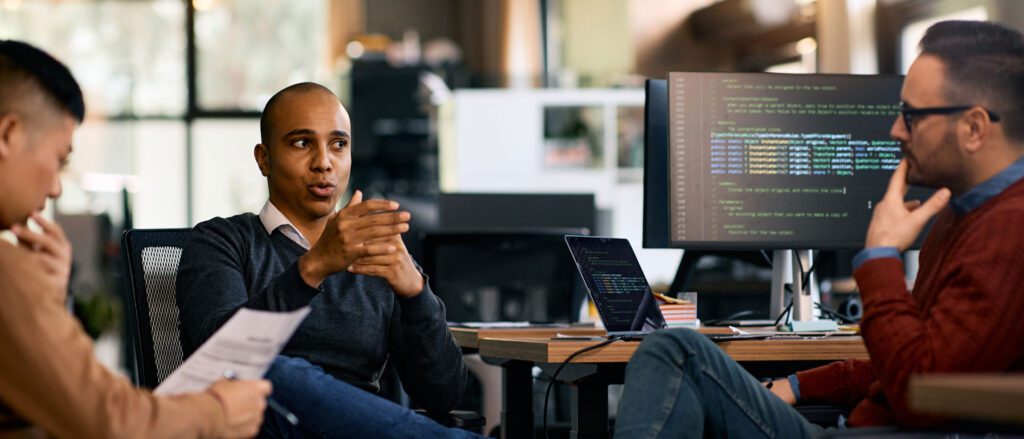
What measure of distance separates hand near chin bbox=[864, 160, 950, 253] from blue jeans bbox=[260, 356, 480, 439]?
695 millimetres

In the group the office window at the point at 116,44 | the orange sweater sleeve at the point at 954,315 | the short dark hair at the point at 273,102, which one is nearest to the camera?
the orange sweater sleeve at the point at 954,315

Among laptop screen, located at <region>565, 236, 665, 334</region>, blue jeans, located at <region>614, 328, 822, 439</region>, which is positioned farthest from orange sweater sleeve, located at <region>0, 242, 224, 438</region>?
laptop screen, located at <region>565, 236, 665, 334</region>

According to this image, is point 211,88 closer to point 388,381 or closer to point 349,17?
point 349,17

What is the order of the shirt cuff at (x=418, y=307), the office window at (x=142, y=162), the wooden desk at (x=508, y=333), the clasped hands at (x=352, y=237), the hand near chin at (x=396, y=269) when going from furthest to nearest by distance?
the office window at (x=142, y=162)
the wooden desk at (x=508, y=333)
the shirt cuff at (x=418, y=307)
the hand near chin at (x=396, y=269)
the clasped hands at (x=352, y=237)

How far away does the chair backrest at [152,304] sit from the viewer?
242 cm

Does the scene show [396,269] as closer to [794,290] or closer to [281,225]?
[281,225]

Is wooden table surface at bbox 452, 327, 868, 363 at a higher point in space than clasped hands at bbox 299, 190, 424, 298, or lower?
lower

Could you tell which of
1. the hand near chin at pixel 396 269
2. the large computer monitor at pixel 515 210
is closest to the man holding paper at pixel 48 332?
the hand near chin at pixel 396 269

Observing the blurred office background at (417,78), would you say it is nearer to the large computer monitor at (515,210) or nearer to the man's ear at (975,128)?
the large computer monitor at (515,210)

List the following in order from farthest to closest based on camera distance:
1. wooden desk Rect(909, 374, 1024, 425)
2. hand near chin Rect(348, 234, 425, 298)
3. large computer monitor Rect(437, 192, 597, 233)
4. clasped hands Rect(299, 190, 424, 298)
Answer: large computer monitor Rect(437, 192, 597, 233)
hand near chin Rect(348, 234, 425, 298)
clasped hands Rect(299, 190, 424, 298)
wooden desk Rect(909, 374, 1024, 425)

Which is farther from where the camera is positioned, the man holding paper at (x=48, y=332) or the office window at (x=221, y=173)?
the office window at (x=221, y=173)

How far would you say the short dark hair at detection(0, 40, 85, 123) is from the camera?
1.52 meters

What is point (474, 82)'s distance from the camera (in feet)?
35.7

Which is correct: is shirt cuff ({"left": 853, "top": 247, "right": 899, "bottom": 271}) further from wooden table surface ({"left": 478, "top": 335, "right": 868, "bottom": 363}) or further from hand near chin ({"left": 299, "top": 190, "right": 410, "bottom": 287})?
hand near chin ({"left": 299, "top": 190, "right": 410, "bottom": 287})
